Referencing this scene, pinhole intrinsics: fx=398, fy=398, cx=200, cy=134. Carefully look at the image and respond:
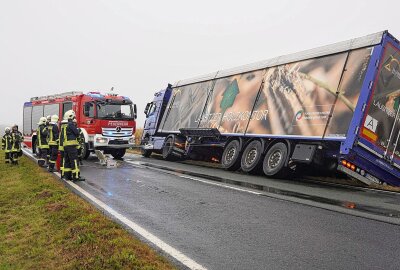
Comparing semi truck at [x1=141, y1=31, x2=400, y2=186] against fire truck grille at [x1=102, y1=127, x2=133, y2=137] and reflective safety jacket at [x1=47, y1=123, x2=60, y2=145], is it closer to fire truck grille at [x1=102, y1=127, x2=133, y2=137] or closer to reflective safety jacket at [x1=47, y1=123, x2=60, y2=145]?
fire truck grille at [x1=102, y1=127, x2=133, y2=137]

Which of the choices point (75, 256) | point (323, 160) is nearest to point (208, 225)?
point (75, 256)

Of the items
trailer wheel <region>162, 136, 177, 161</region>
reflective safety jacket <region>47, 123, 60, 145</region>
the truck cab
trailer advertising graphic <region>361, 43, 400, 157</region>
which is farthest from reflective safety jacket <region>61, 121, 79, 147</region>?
the truck cab

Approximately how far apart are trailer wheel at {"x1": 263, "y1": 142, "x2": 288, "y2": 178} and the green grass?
234 inches

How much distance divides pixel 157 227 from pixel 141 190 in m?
3.20

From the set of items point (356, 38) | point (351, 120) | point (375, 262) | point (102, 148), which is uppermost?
point (356, 38)

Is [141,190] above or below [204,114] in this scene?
below

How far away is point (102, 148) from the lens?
17047mm

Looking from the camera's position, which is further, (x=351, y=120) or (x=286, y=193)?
(x=351, y=120)

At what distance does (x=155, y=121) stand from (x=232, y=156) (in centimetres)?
724

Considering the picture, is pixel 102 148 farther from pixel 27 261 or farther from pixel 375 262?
pixel 375 262

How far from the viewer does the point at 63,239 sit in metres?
4.94

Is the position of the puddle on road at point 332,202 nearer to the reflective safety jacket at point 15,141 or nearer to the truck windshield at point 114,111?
the truck windshield at point 114,111

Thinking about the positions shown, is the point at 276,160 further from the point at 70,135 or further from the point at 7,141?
the point at 7,141

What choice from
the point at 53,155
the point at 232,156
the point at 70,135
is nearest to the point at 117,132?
the point at 53,155
